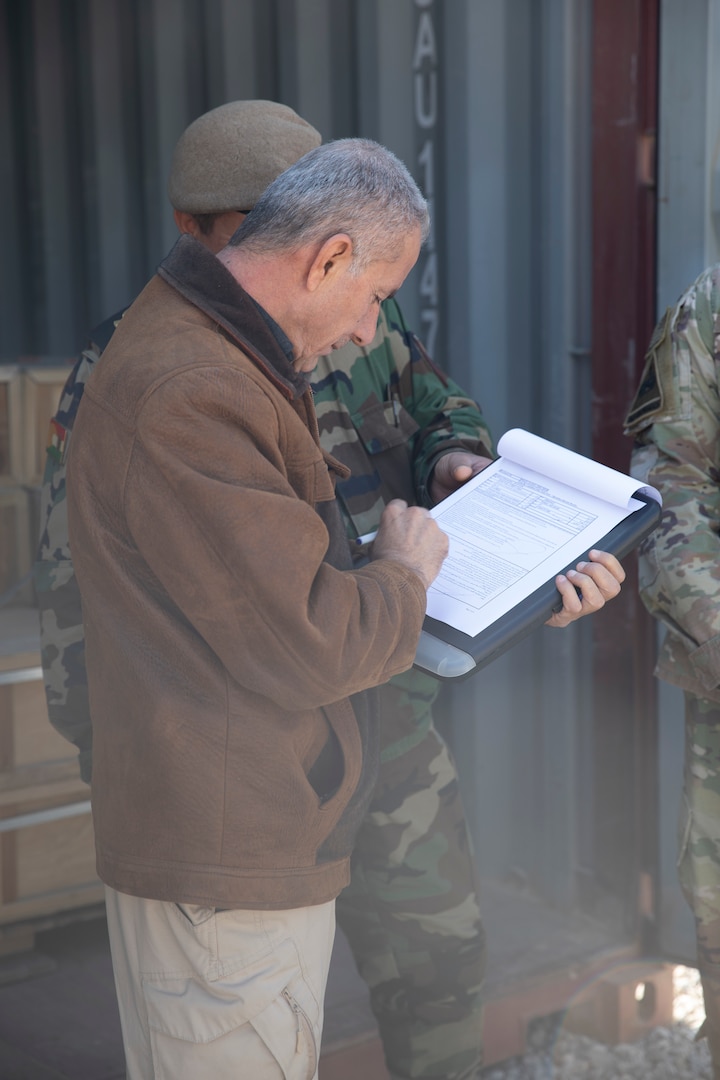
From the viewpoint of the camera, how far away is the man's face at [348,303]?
1374 mm

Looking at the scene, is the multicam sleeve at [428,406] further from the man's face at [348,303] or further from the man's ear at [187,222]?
the man's face at [348,303]

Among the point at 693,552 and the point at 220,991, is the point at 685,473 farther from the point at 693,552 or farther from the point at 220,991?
the point at 220,991

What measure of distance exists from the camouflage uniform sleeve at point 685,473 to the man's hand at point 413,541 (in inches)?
27.0

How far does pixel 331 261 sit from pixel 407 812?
1.08 metres

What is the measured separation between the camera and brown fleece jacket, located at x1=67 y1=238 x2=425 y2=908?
1.25m

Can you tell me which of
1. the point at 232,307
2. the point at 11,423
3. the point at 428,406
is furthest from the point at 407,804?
the point at 11,423

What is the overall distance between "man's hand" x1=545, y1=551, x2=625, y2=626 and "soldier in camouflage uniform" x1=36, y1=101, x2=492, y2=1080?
1.67 ft

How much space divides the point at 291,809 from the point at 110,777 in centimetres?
21

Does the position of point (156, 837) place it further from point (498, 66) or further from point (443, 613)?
point (498, 66)

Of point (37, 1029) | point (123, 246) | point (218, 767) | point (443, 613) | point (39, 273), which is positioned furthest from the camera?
point (39, 273)

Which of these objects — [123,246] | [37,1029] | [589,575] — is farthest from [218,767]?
[123,246]

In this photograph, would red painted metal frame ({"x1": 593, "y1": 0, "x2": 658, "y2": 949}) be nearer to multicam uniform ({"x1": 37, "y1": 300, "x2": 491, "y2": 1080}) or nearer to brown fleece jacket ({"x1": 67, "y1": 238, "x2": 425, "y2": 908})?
multicam uniform ({"x1": 37, "y1": 300, "x2": 491, "y2": 1080})

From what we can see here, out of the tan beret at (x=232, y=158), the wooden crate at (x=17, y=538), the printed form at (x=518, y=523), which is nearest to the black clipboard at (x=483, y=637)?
the printed form at (x=518, y=523)

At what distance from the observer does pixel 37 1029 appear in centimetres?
273
